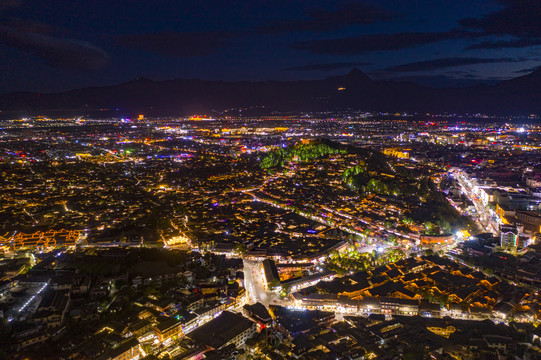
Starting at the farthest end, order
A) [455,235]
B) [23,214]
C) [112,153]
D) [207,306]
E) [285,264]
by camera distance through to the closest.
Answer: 1. [112,153]
2. [23,214]
3. [455,235]
4. [285,264]
5. [207,306]

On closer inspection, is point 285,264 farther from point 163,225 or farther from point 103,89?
point 103,89

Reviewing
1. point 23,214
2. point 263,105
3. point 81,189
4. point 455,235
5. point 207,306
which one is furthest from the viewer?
point 263,105

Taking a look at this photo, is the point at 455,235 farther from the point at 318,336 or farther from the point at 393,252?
the point at 318,336

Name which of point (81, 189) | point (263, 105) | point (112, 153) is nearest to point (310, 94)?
point (263, 105)

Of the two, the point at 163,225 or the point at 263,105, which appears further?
the point at 263,105

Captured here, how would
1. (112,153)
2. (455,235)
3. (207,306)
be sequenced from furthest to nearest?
(112,153) → (455,235) → (207,306)

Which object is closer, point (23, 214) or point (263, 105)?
point (23, 214)

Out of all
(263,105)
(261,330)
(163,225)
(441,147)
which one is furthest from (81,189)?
(263,105)

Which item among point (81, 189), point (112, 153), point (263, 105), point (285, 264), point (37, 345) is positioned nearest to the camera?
point (37, 345)

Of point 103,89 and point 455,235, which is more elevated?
point 103,89
